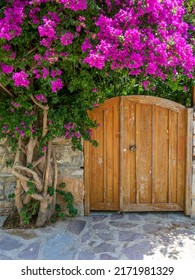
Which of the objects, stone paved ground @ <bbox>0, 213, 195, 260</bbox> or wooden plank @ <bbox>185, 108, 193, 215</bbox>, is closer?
stone paved ground @ <bbox>0, 213, 195, 260</bbox>

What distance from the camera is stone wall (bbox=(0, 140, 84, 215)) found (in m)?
4.17

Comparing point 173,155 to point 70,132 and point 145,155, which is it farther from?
point 70,132

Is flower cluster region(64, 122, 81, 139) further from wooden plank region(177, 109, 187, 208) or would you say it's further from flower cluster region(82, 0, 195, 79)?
Result: wooden plank region(177, 109, 187, 208)

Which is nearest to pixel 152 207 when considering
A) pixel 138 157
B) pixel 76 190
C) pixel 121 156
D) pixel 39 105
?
pixel 138 157

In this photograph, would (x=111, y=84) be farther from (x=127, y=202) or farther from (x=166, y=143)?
(x=127, y=202)

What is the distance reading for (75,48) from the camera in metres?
2.95

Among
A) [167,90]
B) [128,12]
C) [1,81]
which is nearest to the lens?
[128,12]

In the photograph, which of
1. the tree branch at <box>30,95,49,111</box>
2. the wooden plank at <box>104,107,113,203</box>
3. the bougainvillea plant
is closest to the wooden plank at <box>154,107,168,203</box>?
the wooden plank at <box>104,107,113,203</box>

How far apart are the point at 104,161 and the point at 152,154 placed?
747 millimetres

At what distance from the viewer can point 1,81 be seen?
10.2 ft

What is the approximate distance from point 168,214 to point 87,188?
132 centimetres

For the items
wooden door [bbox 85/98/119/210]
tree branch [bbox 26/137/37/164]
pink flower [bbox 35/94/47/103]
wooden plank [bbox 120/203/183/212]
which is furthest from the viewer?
wooden plank [bbox 120/203/183/212]

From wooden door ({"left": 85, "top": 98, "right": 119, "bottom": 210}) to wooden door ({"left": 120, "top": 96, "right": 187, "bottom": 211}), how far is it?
113mm

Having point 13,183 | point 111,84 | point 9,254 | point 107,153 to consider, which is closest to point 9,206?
point 13,183
